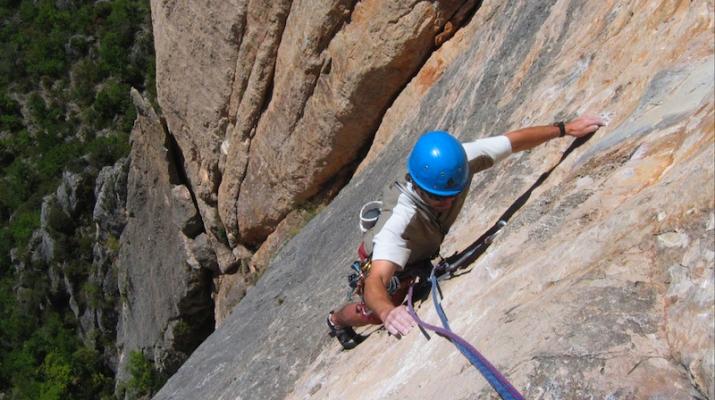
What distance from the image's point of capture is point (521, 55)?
645 cm

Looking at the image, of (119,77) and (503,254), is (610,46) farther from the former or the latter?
(119,77)

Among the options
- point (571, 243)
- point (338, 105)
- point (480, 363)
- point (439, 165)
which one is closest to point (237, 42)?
point (338, 105)

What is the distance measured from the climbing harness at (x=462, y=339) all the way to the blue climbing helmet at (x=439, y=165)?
0.58 metres

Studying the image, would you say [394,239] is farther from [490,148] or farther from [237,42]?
[237,42]

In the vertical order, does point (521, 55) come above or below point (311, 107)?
above

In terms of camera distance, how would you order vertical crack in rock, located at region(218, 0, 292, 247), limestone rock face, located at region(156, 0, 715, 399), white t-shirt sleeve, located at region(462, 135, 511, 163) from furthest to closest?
vertical crack in rock, located at region(218, 0, 292, 247) < white t-shirt sleeve, located at region(462, 135, 511, 163) < limestone rock face, located at region(156, 0, 715, 399)

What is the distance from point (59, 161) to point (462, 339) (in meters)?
38.8

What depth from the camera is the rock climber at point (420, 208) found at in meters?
3.73

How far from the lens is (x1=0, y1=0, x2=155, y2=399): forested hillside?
101ft

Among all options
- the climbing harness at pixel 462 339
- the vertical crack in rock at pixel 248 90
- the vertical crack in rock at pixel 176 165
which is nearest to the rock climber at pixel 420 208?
the climbing harness at pixel 462 339

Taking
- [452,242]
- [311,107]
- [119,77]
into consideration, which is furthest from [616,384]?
[119,77]

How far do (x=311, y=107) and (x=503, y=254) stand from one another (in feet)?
25.4

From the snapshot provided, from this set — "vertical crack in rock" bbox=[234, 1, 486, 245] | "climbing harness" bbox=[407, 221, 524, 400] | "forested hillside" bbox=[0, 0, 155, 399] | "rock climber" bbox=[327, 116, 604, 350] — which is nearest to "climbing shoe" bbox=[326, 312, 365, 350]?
"rock climber" bbox=[327, 116, 604, 350]

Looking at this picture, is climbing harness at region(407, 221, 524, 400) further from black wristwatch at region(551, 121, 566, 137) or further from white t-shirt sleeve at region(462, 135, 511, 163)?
black wristwatch at region(551, 121, 566, 137)
